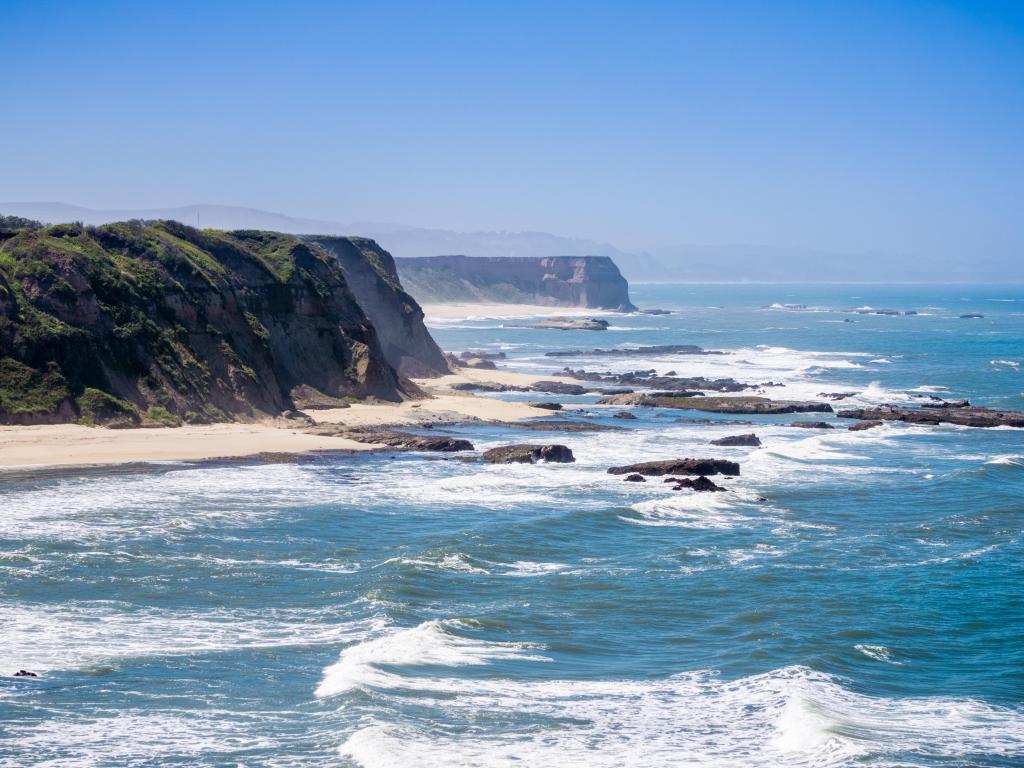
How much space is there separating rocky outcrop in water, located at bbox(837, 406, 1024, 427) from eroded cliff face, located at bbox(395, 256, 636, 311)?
124350 mm

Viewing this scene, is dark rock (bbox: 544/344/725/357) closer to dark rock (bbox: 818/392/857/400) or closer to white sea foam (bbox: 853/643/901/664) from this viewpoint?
dark rock (bbox: 818/392/857/400)

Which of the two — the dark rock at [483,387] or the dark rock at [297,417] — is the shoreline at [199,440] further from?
the dark rock at [483,387]

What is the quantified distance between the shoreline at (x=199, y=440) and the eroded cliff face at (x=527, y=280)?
4993 inches

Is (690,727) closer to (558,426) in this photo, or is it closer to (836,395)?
(558,426)

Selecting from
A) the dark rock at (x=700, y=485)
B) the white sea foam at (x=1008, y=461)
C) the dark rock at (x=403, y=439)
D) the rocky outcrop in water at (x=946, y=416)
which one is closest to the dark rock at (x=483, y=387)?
the rocky outcrop in water at (x=946, y=416)

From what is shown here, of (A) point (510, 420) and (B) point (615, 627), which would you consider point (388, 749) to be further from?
(A) point (510, 420)

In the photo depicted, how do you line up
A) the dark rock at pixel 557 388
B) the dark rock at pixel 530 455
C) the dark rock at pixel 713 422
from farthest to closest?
the dark rock at pixel 557 388 → the dark rock at pixel 713 422 → the dark rock at pixel 530 455

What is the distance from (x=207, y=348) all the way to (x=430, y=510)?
18940 mm

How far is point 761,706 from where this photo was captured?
56.8 feet

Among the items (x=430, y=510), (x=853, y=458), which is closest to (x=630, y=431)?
(x=853, y=458)

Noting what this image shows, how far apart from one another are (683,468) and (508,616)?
Answer: 16.7m

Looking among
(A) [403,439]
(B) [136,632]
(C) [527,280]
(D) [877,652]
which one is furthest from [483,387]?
(C) [527,280]

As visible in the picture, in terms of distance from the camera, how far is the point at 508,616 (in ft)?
70.9

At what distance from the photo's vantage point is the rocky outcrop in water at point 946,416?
5319 cm
